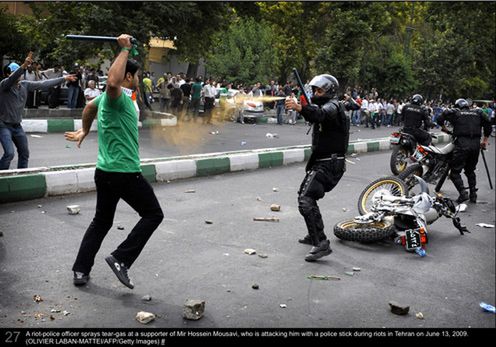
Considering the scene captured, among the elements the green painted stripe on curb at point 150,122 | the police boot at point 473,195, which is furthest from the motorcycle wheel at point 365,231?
the green painted stripe on curb at point 150,122

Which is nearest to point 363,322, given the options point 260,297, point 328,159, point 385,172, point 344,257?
point 260,297

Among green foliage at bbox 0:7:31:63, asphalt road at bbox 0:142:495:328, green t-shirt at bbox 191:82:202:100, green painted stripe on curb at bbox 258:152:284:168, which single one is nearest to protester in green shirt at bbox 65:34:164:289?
asphalt road at bbox 0:142:495:328

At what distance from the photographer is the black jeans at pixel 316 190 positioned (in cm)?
580

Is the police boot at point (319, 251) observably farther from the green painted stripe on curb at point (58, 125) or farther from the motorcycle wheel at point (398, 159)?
the green painted stripe on curb at point (58, 125)

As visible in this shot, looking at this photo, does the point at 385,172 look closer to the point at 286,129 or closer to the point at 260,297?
the point at 260,297

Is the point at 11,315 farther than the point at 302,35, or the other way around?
the point at 302,35

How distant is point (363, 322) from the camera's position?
4.15 metres

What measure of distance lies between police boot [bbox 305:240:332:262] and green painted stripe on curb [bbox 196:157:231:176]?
4920 mm

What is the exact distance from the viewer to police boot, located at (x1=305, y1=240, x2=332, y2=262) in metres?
5.67

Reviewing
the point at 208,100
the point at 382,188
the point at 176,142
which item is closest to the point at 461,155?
the point at 382,188

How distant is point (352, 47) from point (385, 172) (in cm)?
1919

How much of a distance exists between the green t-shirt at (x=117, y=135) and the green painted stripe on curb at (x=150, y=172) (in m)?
4.89

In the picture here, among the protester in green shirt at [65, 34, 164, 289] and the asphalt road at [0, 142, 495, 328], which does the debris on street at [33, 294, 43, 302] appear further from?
the protester in green shirt at [65, 34, 164, 289]

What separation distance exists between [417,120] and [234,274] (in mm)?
7695
